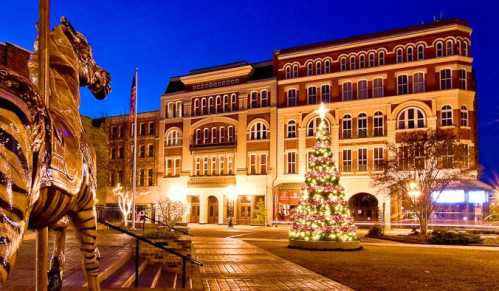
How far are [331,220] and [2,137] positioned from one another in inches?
762

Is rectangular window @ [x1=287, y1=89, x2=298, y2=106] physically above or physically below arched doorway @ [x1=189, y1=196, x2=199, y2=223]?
above

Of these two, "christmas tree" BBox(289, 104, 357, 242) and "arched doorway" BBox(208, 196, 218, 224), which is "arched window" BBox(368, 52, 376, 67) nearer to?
"arched doorway" BBox(208, 196, 218, 224)

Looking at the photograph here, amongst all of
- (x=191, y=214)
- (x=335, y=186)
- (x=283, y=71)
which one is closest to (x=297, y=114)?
(x=283, y=71)

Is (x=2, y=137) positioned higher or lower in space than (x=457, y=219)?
higher

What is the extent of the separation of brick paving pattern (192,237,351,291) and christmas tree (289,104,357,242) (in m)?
3.76

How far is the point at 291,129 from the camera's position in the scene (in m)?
45.8

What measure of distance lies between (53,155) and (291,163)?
42.2 m

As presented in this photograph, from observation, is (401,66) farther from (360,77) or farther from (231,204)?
(231,204)

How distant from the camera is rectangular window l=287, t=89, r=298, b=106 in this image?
45.9m

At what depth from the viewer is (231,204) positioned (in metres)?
47.3

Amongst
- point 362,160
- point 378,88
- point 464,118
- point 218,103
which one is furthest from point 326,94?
point 464,118

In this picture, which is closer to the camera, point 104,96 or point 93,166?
point 93,166

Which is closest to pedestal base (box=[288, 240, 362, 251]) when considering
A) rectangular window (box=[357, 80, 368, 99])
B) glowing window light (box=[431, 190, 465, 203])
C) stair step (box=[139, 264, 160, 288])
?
stair step (box=[139, 264, 160, 288])

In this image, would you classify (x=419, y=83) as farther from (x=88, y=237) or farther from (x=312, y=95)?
(x=88, y=237)
